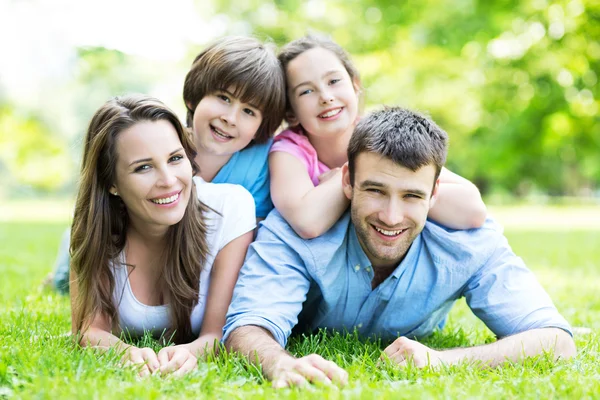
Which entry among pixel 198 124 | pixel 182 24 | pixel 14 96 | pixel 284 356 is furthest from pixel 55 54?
pixel 284 356

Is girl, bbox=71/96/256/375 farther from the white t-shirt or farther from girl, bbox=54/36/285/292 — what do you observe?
girl, bbox=54/36/285/292

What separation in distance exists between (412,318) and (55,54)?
22829 millimetres

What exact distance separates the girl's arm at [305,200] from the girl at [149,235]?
22 cm

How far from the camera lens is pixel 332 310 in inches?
138

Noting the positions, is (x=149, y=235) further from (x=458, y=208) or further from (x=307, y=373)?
(x=458, y=208)

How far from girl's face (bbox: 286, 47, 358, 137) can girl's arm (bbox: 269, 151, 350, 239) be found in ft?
1.31

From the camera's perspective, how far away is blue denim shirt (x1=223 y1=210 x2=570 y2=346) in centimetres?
324

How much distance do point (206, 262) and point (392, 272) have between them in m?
1.03

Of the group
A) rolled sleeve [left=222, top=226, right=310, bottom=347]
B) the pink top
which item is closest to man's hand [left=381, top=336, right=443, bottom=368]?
rolled sleeve [left=222, top=226, right=310, bottom=347]

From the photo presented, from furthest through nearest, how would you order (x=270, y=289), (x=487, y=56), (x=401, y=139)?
(x=487, y=56) < (x=270, y=289) < (x=401, y=139)

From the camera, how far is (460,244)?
3320 mm

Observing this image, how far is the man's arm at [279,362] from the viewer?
2.54 metres

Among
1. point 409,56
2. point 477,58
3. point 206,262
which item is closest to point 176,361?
point 206,262

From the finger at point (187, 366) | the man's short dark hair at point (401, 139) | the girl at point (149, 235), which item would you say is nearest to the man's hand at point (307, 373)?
the finger at point (187, 366)
